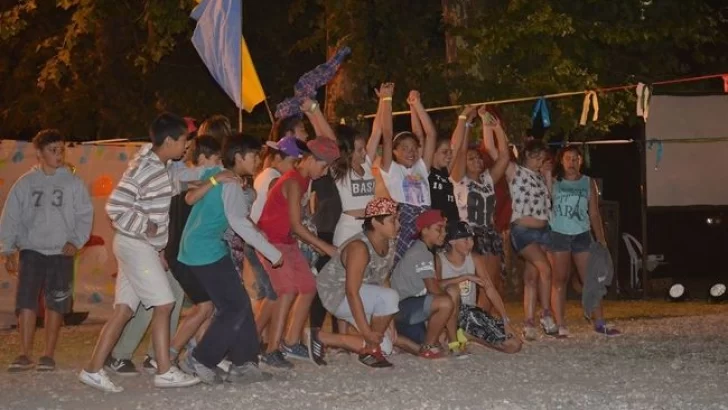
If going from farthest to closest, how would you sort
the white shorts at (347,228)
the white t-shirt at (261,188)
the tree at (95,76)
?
the tree at (95,76) → the white shorts at (347,228) → the white t-shirt at (261,188)

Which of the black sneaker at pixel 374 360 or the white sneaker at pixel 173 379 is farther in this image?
the black sneaker at pixel 374 360

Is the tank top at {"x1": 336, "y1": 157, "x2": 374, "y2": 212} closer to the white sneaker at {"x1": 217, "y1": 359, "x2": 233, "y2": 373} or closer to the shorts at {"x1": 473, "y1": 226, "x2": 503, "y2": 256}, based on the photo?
the shorts at {"x1": 473, "y1": 226, "x2": 503, "y2": 256}

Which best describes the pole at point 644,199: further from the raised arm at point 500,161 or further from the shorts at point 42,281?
the shorts at point 42,281

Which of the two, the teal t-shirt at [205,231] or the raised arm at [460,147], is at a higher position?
the raised arm at [460,147]

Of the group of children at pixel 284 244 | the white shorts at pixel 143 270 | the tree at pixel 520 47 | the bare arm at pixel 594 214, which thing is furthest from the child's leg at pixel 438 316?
the tree at pixel 520 47

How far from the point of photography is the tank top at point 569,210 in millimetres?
11898

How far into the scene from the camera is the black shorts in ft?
29.2

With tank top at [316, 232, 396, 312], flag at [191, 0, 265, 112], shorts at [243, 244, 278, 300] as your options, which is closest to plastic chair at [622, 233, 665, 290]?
flag at [191, 0, 265, 112]

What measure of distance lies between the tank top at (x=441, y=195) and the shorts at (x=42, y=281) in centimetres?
296

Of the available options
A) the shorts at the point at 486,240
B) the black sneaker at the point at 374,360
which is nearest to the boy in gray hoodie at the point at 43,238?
the black sneaker at the point at 374,360

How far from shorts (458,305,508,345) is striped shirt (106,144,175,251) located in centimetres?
287

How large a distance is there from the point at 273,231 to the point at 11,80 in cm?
1682

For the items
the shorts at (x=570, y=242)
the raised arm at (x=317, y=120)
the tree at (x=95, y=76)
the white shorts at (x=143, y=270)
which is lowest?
the shorts at (x=570, y=242)

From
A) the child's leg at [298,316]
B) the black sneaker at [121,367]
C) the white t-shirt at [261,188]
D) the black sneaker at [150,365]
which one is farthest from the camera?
the white t-shirt at [261,188]
